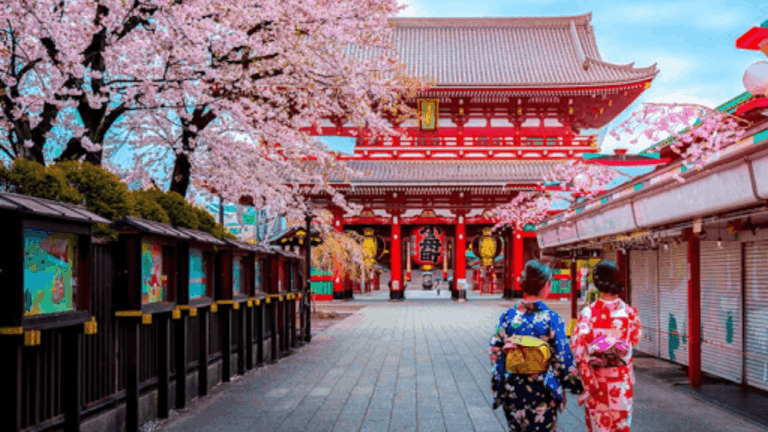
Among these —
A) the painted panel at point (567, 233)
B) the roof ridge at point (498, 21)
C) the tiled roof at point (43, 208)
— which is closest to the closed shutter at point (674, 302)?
the painted panel at point (567, 233)

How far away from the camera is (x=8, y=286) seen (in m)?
4.44

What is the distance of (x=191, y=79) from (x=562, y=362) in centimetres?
772

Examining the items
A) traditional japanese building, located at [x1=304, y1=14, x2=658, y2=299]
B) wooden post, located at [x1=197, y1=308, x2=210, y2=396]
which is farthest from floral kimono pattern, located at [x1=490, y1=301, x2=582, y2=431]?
traditional japanese building, located at [x1=304, y1=14, x2=658, y2=299]

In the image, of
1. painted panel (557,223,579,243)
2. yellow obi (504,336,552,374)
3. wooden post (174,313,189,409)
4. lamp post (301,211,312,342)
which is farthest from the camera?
lamp post (301,211,312,342)

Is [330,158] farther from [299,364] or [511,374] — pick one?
[511,374]

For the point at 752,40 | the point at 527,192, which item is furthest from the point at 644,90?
the point at 752,40

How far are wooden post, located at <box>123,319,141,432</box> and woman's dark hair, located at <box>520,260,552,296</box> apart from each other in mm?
3685

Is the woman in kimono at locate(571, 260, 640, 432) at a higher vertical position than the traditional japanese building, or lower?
lower

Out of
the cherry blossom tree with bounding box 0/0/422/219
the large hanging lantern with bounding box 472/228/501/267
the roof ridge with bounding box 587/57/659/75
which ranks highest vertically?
the roof ridge with bounding box 587/57/659/75

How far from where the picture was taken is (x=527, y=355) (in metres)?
4.77

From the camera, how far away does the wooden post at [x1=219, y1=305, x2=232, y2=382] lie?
1012 centimetres

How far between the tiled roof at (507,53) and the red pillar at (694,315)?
22.9 meters

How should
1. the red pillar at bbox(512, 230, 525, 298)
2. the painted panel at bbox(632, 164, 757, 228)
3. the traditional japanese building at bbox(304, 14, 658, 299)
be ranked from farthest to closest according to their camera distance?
the red pillar at bbox(512, 230, 525, 298), the traditional japanese building at bbox(304, 14, 658, 299), the painted panel at bbox(632, 164, 757, 228)

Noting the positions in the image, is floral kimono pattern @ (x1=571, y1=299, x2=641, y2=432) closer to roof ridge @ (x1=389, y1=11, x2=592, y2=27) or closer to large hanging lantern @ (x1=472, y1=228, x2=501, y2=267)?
large hanging lantern @ (x1=472, y1=228, x2=501, y2=267)
